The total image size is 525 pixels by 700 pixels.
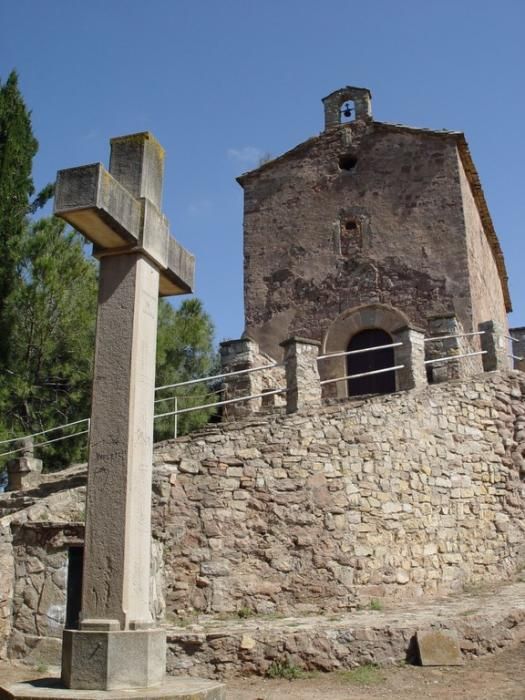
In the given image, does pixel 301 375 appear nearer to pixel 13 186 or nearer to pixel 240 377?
pixel 240 377

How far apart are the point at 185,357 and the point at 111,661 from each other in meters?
13.1

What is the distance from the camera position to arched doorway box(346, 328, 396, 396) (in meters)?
12.9

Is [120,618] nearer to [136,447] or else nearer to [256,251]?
[136,447]

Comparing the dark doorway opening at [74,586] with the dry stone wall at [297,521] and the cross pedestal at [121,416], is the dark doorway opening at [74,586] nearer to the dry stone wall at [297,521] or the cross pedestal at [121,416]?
the dry stone wall at [297,521]

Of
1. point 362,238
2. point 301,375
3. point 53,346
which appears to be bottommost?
point 301,375

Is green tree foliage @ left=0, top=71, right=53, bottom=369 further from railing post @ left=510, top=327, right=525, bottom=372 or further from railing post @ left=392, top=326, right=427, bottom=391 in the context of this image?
railing post @ left=510, top=327, right=525, bottom=372

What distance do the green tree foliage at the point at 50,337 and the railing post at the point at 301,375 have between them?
20.3 ft

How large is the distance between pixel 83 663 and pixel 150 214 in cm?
284

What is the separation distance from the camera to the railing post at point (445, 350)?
33.9 ft

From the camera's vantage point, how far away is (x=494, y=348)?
11.0 metres

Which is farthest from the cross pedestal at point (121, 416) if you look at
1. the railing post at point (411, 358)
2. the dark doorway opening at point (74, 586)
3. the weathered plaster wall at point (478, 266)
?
the weathered plaster wall at point (478, 266)

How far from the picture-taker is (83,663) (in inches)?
165

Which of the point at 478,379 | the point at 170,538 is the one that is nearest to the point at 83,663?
the point at 170,538

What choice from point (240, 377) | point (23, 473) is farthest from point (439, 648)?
point (23, 473)
